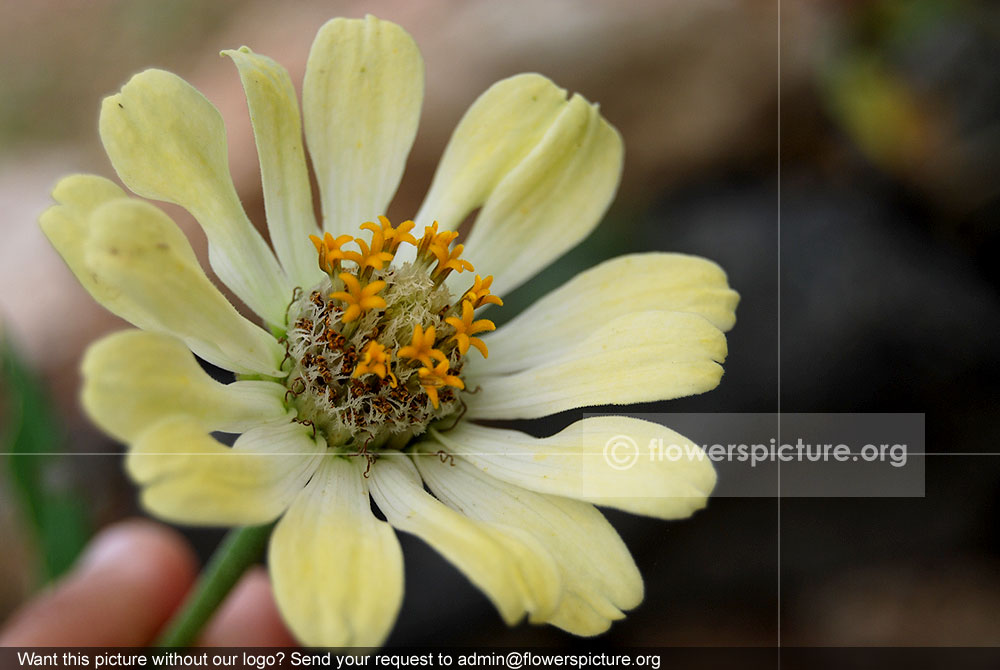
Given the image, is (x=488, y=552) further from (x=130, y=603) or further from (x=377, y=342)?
(x=130, y=603)

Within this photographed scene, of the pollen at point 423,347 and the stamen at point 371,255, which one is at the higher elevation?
the stamen at point 371,255

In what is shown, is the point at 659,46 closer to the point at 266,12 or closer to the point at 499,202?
the point at 266,12

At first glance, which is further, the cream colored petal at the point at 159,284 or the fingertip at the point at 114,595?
the fingertip at the point at 114,595

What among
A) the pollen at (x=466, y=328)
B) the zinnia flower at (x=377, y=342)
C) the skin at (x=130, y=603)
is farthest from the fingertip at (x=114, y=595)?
the pollen at (x=466, y=328)

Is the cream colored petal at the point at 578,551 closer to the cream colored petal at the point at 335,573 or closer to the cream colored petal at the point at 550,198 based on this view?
the cream colored petal at the point at 335,573

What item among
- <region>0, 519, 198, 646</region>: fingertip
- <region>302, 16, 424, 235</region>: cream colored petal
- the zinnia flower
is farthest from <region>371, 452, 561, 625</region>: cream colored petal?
<region>0, 519, 198, 646</region>: fingertip

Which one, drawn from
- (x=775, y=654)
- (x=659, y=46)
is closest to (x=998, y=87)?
(x=659, y=46)
